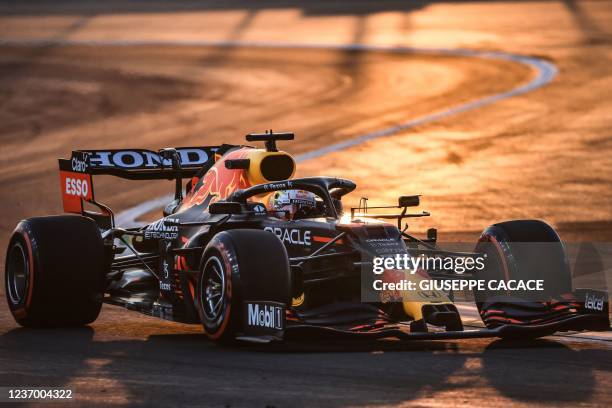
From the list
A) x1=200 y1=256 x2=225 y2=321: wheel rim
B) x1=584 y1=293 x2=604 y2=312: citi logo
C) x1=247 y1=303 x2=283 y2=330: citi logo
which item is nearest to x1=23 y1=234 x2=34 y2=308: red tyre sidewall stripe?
x1=200 y1=256 x2=225 y2=321: wheel rim

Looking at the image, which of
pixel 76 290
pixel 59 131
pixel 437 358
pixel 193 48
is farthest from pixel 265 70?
pixel 437 358

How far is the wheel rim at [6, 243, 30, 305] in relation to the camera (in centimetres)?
1412

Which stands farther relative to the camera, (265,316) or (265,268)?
(265,268)

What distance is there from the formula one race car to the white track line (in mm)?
7583

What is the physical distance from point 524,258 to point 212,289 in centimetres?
291

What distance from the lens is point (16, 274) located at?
47.0 feet

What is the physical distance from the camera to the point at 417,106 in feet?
105

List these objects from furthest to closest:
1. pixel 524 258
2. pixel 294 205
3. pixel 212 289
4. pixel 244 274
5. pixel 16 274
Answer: pixel 16 274
pixel 294 205
pixel 524 258
pixel 212 289
pixel 244 274

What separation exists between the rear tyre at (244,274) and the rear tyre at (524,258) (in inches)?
87.8

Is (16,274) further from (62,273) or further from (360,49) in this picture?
(360,49)

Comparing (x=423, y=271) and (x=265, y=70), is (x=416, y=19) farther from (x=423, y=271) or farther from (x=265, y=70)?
(x=423, y=271)

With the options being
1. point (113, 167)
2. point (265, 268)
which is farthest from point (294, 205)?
point (113, 167)

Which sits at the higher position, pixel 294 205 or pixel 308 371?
pixel 294 205

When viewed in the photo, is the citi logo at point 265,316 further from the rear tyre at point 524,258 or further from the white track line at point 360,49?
the white track line at point 360,49
